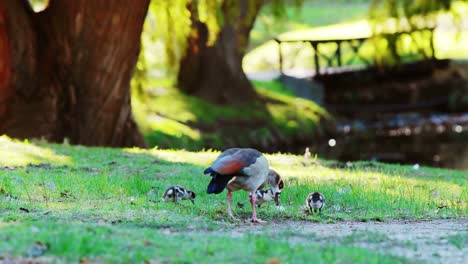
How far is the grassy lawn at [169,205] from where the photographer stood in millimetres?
8211

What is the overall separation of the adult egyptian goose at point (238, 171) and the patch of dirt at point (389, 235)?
1.55ft

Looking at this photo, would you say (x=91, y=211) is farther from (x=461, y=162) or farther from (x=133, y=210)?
(x=461, y=162)

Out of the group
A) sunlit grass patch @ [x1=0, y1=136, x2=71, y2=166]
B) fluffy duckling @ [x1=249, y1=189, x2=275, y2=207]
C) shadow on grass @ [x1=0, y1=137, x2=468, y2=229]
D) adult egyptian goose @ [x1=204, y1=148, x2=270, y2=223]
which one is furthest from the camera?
sunlit grass patch @ [x1=0, y1=136, x2=71, y2=166]

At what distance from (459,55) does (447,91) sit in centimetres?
751

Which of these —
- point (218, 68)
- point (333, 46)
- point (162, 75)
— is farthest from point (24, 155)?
point (333, 46)

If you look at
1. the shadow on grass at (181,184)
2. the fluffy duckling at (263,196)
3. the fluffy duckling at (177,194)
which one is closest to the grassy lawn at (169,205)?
the shadow on grass at (181,184)

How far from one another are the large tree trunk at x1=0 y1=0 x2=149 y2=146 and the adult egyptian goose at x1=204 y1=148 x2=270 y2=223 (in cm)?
939

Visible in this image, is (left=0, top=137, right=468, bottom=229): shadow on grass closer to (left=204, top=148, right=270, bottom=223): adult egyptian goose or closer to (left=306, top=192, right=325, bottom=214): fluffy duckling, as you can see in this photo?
(left=306, top=192, right=325, bottom=214): fluffy duckling

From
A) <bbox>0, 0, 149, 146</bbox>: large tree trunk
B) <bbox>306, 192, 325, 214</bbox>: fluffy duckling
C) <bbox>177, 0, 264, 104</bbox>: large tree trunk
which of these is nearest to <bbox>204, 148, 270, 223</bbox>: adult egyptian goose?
<bbox>306, 192, 325, 214</bbox>: fluffy duckling

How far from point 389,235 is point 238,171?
5.63 ft

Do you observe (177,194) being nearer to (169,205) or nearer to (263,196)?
(169,205)

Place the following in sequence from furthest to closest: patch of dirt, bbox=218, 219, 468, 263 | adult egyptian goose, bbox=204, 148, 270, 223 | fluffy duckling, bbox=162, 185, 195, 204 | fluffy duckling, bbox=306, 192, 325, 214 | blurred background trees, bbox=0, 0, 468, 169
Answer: blurred background trees, bbox=0, 0, 468, 169 < fluffy duckling, bbox=162, 185, 195, 204 < fluffy duckling, bbox=306, 192, 325, 214 < adult egyptian goose, bbox=204, 148, 270, 223 < patch of dirt, bbox=218, 219, 468, 263

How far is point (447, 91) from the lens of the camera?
42.7 meters

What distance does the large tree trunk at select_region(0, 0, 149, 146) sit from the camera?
760 inches
